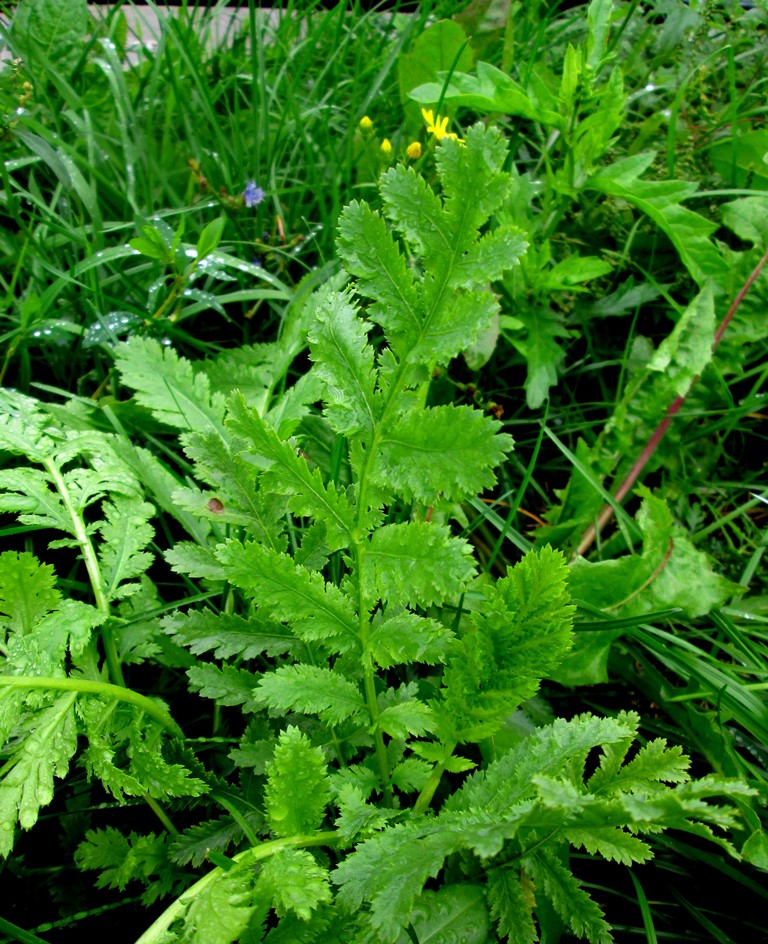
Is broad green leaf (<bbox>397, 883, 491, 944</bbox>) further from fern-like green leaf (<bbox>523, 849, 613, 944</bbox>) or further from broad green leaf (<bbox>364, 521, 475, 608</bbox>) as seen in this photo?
broad green leaf (<bbox>364, 521, 475, 608</bbox>)

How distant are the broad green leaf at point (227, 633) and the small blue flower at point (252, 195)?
1386 mm

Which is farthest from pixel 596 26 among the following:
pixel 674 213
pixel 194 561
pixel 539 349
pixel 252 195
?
pixel 194 561

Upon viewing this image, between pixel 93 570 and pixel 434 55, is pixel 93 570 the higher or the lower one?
the lower one

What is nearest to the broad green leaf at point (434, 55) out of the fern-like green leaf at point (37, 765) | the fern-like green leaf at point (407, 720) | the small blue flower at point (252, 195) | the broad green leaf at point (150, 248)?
the small blue flower at point (252, 195)

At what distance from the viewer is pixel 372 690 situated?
44.0 inches

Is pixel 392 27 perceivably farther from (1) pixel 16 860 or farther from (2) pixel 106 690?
(1) pixel 16 860

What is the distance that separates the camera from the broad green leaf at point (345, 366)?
1010 mm

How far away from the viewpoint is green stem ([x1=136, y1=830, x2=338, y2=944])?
98 centimetres

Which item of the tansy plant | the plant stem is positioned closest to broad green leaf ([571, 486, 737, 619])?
the plant stem

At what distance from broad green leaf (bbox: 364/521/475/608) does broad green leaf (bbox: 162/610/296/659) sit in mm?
218

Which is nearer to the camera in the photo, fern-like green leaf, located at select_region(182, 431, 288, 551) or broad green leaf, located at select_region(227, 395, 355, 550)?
broad green leaf, located at select_region(227, 395, 355, 550)

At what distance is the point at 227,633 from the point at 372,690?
0.82 ft

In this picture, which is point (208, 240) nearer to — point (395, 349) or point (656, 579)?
point (395, 349)

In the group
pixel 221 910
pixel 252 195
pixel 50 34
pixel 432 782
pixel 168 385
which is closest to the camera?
pixel 221 910
